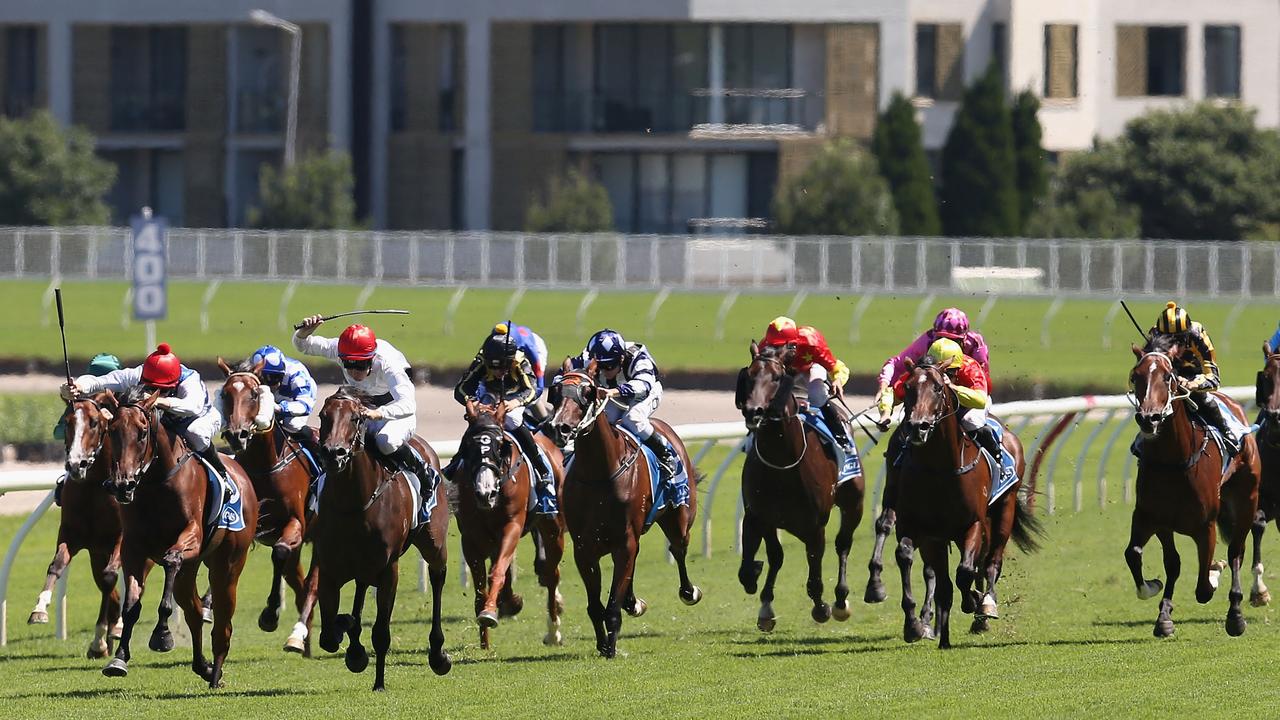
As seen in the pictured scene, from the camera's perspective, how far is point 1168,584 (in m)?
10.7

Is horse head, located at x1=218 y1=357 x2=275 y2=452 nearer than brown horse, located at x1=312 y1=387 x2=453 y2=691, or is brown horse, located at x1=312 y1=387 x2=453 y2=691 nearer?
brown horse, located at x1=312 y1=387 x2=453 y2=691

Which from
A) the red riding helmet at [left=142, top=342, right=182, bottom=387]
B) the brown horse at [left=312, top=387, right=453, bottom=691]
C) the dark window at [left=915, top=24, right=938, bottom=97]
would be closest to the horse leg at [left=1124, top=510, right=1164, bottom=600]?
the brown horse at [left=312, top=387, right=453, bottom=691]

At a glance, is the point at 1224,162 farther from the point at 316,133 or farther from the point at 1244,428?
the point at 1244,428

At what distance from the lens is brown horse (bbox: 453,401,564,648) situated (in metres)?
9.77

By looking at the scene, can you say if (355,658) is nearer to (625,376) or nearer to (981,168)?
(625,376)

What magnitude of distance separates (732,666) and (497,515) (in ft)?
4.89

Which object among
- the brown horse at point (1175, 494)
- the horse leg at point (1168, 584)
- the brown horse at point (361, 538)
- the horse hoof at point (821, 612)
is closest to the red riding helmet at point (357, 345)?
the brown horse at point (361, 538)

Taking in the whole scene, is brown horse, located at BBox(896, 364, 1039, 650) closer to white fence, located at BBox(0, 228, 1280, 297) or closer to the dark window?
white fence, located at BBox(0, 228, 1280, 297)

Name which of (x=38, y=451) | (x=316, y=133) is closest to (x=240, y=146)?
(x=316, y=133)

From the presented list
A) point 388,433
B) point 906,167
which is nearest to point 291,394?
point 388,433

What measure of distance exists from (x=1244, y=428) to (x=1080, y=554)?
365cm

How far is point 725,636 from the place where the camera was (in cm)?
1128

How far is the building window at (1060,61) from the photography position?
137 feet

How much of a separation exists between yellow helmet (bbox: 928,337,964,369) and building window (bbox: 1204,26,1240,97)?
33442mm
